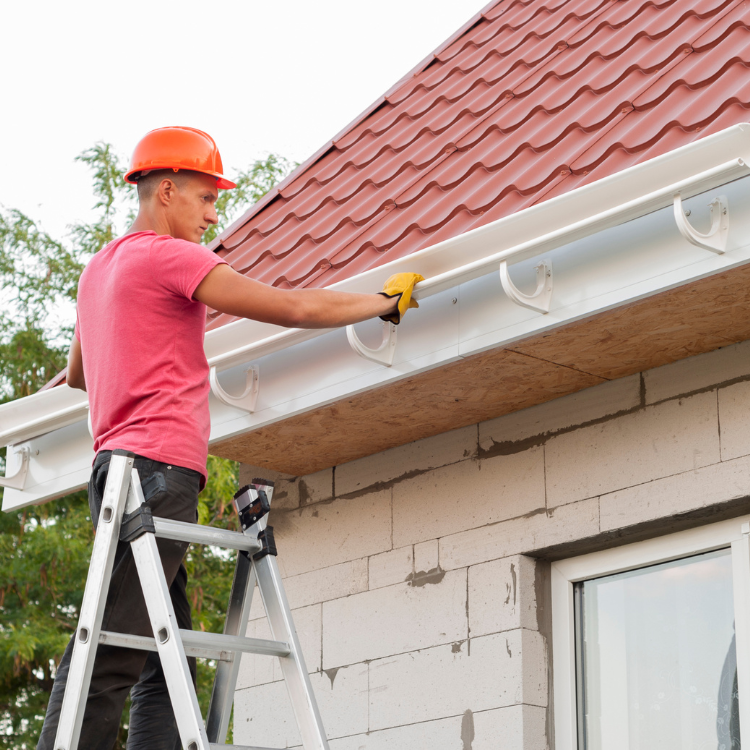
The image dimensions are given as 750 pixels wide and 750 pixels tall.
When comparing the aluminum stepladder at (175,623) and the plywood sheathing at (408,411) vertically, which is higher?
the plywood sheathing at (408,411)

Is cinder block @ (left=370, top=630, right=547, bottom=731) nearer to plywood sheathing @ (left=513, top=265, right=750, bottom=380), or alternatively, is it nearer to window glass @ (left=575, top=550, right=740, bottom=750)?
window glass @ (left=575, top=550, right=740, bottom=750)

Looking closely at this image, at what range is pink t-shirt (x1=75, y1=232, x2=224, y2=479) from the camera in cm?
314

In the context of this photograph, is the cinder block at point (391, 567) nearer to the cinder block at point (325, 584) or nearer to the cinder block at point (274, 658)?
the cinder block at point (325, 584)

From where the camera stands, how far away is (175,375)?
127 inches

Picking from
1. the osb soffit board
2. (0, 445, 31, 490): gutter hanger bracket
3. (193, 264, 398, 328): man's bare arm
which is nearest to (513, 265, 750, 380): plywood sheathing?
the osb soffit board

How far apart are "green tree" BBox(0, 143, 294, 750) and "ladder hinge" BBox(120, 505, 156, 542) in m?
9.85

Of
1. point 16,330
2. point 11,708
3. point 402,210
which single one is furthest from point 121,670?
point 16,330

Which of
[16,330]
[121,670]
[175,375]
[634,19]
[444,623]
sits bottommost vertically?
[121,670]

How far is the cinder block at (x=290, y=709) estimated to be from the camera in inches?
177

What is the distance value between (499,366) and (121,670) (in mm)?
1723

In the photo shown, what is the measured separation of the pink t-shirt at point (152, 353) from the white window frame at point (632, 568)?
65.0 inches

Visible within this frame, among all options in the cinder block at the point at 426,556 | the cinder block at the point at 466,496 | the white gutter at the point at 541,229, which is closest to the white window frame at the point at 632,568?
the cinder block at the point at 466,496

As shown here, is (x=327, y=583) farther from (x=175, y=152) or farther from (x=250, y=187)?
(x=250, y=187)

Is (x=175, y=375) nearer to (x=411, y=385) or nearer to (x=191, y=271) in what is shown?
(x=191, y=271)
